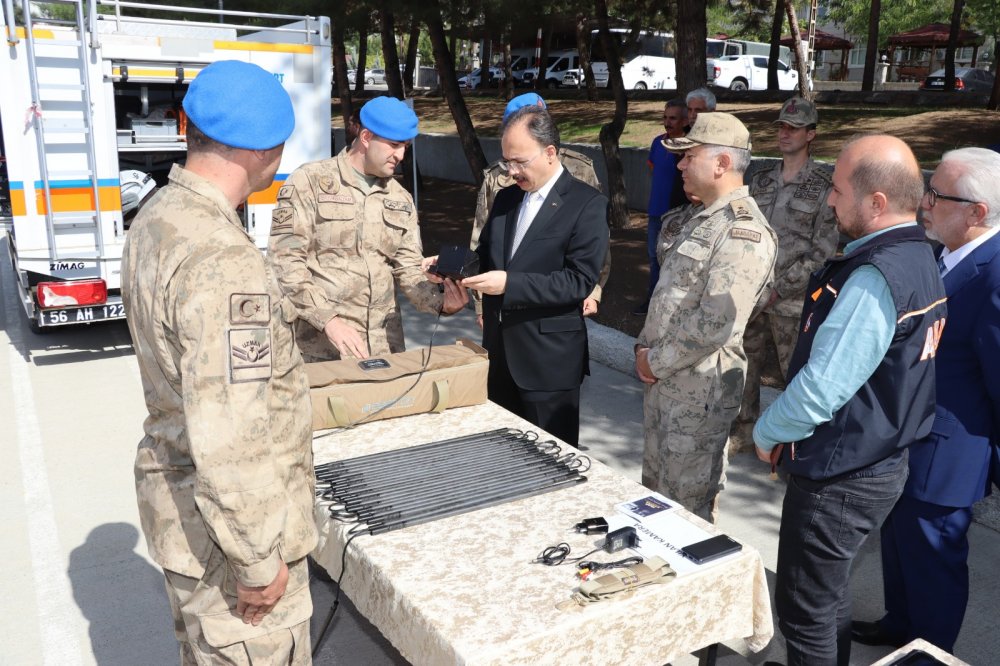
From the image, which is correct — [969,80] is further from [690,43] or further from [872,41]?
[690,43]

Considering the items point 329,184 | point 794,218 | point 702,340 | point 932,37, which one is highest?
point 932,37

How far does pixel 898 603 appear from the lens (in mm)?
3182

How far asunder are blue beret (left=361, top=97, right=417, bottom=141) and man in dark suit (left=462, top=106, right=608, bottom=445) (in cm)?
47

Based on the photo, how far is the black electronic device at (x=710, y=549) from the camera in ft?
7.20

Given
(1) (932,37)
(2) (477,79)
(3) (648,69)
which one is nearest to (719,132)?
(3) (648,69)

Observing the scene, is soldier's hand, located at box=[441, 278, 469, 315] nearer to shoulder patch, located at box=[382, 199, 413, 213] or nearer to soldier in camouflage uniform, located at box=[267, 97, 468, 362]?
soldier in camouflage uniform, located at box=[267, 97, 468, 362]

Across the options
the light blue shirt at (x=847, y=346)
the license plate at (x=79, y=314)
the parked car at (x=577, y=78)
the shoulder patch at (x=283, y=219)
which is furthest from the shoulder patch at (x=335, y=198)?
the parked car at (x=577, y=78)

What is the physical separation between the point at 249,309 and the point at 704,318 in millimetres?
1822

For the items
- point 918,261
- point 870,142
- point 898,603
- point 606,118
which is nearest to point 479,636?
point 918,261

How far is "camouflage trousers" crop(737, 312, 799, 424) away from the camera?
4.82 meters

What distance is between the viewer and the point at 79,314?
662 cm

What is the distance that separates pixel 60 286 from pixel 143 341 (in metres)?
5.26

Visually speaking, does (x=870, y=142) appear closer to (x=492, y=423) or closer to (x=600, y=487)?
(x=600, y=487)

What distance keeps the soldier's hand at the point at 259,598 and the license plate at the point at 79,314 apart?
211 inches
